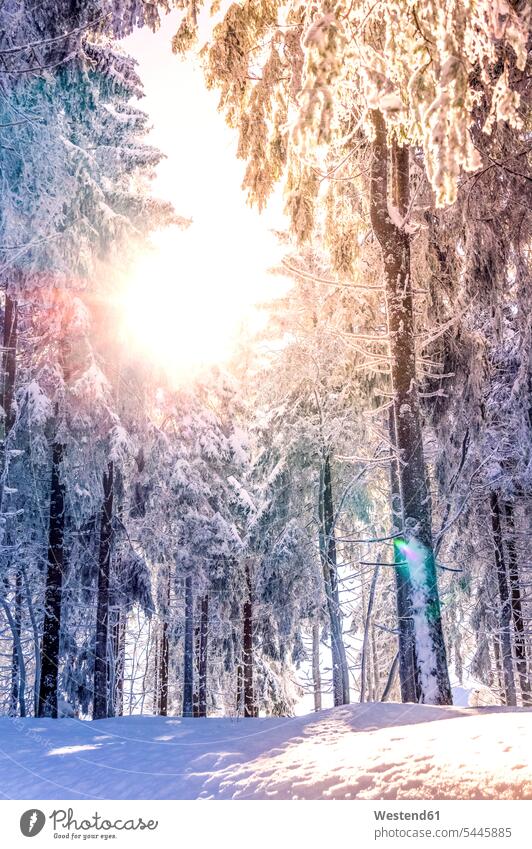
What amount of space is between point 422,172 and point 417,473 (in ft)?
11.8

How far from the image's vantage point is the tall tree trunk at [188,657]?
14281mm

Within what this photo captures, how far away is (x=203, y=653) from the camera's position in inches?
685

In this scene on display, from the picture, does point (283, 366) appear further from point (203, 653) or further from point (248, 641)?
point (203, 653)

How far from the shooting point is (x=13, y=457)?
1169 centimetres

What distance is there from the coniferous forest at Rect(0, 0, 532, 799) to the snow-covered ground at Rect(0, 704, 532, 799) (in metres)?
0.06

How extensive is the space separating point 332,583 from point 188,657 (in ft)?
16.9

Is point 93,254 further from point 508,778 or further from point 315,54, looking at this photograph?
point 508,778

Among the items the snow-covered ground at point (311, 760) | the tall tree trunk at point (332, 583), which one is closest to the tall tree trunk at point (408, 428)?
the snow-covered ground at point (311, 760)

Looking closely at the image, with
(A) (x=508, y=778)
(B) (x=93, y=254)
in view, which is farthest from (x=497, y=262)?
(B) (x=93, y=254)

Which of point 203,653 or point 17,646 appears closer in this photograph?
point 17,646

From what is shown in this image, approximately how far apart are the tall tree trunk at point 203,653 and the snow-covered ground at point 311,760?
1088 centimetres

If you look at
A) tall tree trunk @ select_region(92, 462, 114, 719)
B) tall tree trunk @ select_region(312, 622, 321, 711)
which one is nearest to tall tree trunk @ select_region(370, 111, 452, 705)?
tall tree trunk @ select_region(92, 462, 114, 719)
